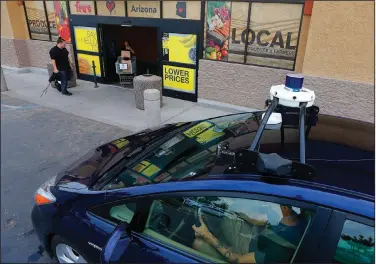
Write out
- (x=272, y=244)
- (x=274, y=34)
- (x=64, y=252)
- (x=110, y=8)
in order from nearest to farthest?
(x=272, y=244), (x=64, y=252), (x=274, y=34), (x=110, y=8)

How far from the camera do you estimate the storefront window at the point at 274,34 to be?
6.15m

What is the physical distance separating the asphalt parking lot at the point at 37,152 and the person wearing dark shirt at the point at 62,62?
48.0 inches

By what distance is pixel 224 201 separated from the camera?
5.98 feet

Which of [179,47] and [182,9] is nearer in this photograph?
[182,9]

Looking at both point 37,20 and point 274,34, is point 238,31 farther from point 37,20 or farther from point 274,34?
point 37,20

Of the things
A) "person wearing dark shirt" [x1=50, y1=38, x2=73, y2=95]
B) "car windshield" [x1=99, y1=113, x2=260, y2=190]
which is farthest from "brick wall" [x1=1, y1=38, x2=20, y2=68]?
"car windshield" [x1=99, y1=113, x2=260, y2=190]

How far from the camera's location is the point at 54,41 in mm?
10430

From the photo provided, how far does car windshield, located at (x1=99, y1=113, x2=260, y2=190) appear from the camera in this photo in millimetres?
2156

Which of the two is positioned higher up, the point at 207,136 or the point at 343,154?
the point at 343,154

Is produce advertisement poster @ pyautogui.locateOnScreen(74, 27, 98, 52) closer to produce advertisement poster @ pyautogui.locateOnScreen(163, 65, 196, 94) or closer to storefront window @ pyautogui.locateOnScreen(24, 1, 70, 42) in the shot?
storefront window @ pyautogui.locateOnScreen(24, 1, 70, 42)

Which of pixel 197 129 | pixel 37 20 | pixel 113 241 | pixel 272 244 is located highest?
pixel 37 20

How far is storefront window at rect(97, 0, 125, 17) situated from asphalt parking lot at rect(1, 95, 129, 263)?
11.5ft

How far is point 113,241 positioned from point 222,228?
0.77 m

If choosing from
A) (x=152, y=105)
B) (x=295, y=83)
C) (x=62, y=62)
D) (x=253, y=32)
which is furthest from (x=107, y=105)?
(x=295, y=83)
